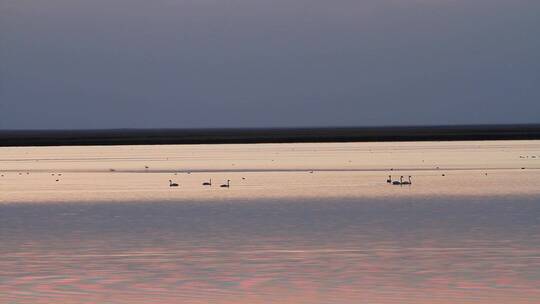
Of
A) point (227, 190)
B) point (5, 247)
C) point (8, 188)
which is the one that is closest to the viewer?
point (5, 247)

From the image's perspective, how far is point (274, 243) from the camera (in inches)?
775

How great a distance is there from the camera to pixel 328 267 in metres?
16.4

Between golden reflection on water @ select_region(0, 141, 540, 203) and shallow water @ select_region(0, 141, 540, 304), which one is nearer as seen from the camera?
shallow water @ select_region(0, 141, 540, 304)

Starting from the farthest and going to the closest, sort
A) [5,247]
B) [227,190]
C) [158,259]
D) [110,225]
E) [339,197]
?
[227,190] → [339,197] → [110,225] → [5,247] → [158,259]

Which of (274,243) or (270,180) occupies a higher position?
(274,243)

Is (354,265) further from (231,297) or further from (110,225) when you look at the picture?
(110,225)

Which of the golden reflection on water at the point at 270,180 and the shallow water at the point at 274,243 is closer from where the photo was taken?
the shallow water at the point at 274,243

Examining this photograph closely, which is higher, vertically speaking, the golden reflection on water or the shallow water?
the shallow water

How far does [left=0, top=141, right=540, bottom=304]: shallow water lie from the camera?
1444cm

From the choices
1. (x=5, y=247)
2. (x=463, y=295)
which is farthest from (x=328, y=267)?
(x=5, y=247)

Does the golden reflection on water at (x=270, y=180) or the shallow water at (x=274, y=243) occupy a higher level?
the shallow water at (x=274, y=243)

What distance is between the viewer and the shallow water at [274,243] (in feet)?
47.4

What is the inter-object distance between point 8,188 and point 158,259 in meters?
21.6

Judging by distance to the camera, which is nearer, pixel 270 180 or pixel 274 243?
pixel 274 243
